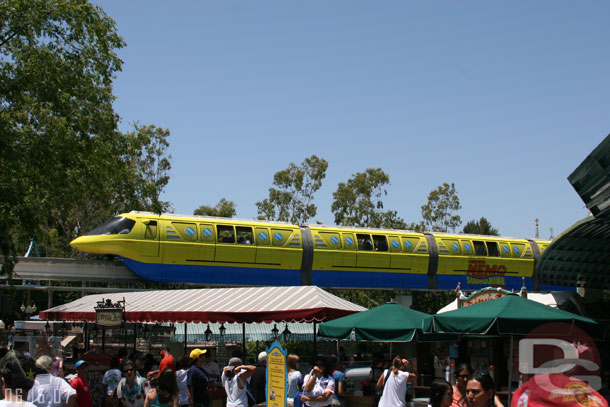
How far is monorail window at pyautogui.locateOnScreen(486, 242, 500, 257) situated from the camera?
33.9 meters

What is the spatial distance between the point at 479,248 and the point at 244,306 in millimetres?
20369

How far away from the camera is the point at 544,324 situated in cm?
1109

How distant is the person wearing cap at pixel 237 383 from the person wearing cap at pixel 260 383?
444mm

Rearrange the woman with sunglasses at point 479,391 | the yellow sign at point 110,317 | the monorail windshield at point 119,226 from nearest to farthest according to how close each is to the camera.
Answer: the woman with sunglasses at point 479,391 < the yellow sign at point 110,317 < the monorail windshield at point 119,226

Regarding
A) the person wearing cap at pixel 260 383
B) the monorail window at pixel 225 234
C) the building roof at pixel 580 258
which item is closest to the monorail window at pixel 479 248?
the monorail window at pixel 225 234

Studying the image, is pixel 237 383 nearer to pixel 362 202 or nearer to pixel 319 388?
pixel 319 388

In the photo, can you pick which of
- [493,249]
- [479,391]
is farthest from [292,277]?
[479,391]

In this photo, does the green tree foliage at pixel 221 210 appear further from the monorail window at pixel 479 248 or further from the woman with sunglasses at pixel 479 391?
the woman with sunglasses at pixel 479 391

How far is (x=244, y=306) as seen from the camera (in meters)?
15.4

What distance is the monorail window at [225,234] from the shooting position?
26938 mm

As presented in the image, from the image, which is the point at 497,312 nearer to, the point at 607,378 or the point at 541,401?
the point at 607,378

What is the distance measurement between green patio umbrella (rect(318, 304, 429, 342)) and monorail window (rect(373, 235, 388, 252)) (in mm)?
16949

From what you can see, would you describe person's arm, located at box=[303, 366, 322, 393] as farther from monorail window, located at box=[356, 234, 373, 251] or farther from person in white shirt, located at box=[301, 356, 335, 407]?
monorail window, located at box=[356, 234, 373, 251]

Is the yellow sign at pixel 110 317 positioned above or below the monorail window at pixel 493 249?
below
